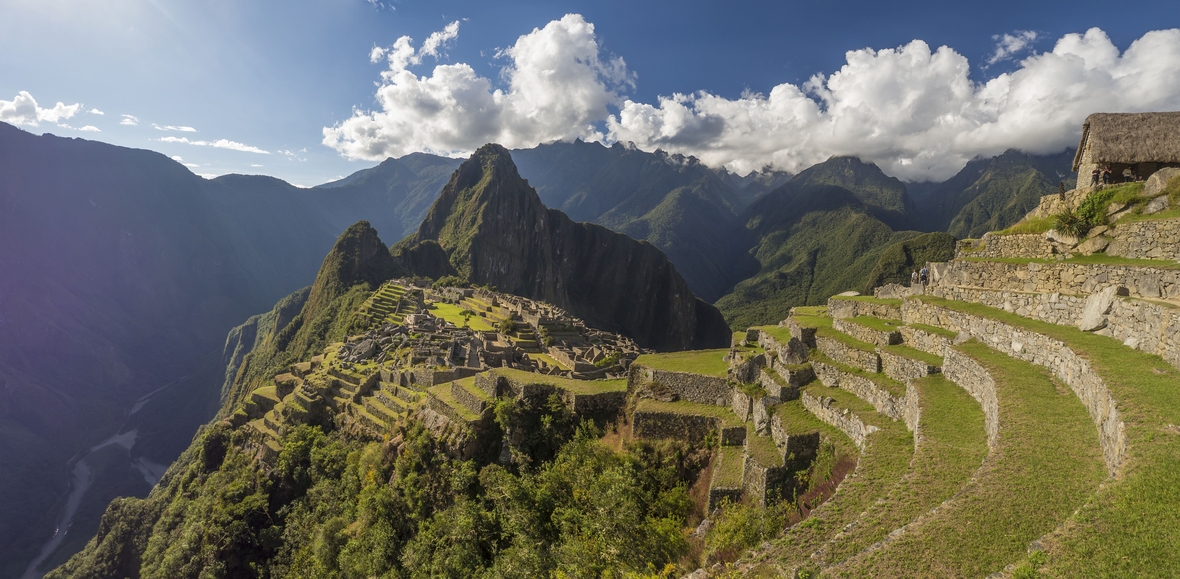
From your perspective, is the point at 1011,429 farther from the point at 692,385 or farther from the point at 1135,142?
the point at 1135,142

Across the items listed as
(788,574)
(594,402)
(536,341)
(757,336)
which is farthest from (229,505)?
(788,574)

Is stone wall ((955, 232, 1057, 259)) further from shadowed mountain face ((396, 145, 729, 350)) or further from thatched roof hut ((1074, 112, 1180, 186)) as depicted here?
shadowed mountain face ((396, 145, 729, 350))

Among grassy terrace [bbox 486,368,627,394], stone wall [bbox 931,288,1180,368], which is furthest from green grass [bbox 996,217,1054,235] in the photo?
grassy terrace [bbox 486,368,627,394]

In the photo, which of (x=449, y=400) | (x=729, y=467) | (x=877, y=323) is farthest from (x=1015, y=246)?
(x=449, y=400)

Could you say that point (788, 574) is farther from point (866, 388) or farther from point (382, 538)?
point (382, 538)

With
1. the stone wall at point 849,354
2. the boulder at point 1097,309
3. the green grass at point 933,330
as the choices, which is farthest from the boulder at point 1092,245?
the stone wall at point 849,354

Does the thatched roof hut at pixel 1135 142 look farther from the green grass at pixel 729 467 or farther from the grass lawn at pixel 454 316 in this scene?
the grass lawn at pixel 454 316
